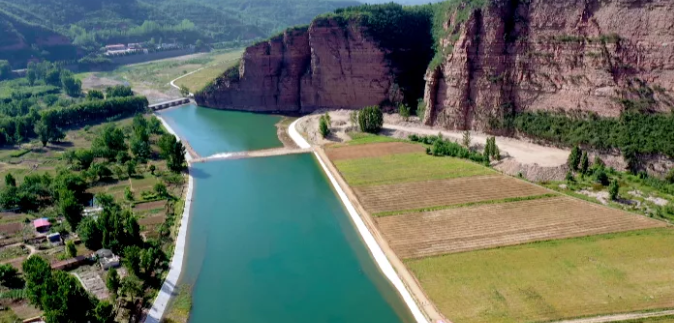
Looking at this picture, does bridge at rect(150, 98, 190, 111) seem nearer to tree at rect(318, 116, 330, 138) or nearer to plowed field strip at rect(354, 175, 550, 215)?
tree at rect(318, 116, 330, 138)

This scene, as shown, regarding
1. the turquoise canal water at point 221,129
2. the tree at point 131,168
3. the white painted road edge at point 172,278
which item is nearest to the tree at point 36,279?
the white painted road edge at point 172,278

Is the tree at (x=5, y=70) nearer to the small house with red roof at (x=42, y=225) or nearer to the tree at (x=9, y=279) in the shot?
the small house with red roof at (x=42, y=225)

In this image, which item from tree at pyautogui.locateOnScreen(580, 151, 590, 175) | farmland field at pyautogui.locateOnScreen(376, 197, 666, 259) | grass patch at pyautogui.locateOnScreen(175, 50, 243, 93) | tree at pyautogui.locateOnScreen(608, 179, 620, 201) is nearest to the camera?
farmland field at pyautogui.locateOnScreen(376, 197, 666, 259)

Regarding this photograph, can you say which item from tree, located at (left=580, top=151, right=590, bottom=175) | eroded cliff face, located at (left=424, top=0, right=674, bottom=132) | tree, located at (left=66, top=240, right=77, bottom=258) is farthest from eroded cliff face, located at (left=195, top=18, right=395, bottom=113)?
tree, located at (left=66, top=240, right=77, bottom=258)

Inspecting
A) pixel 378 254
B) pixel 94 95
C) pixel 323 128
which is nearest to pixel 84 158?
pixel 323 128

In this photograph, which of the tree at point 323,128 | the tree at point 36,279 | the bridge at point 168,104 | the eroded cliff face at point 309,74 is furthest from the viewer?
the bridge at point 168,104

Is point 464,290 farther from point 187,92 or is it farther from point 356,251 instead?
point 187,92

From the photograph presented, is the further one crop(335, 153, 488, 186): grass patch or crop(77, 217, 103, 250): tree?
crop(335, 153, 488, 186): grass patch

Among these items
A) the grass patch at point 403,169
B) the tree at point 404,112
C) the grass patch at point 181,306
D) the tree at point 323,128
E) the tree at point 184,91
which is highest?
the tree at point 184,91
